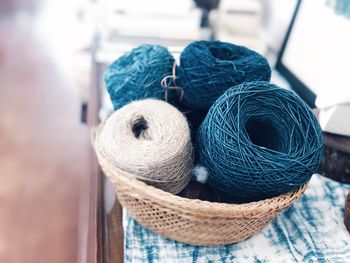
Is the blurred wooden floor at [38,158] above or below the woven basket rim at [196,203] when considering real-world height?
below

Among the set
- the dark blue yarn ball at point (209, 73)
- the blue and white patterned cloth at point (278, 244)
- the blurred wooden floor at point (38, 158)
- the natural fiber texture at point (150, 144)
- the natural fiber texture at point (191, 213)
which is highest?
the dark blue yarn ball at point (209, 73)

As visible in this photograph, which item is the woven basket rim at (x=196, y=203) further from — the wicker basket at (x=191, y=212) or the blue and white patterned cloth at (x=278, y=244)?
the blue and white patterned cloth at (x=278, y=244)

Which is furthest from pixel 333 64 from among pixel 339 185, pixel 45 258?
pixel 45 258

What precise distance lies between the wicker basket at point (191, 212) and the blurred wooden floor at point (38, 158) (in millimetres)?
379

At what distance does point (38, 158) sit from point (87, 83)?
375 millimetres

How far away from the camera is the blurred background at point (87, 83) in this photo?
2.49ft

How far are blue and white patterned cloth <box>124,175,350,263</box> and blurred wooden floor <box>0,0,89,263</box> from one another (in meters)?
0.36

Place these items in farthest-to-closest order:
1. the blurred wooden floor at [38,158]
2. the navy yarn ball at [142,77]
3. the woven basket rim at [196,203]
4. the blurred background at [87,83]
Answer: the blurred wooden floor at [38,158] → the blurred background at [87,83] → the navy yarn ball at [142,77] → the woven basket rim at [196,203]

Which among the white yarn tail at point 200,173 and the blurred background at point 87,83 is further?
the blurred background at point 87,83

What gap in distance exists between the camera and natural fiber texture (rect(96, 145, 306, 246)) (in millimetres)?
427

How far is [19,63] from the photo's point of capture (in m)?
1.86

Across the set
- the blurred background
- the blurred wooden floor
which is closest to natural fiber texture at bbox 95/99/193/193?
the blurred background

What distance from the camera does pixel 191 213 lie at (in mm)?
430

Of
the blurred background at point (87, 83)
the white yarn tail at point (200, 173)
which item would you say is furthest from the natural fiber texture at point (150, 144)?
the blurred background at point (87, 83)
